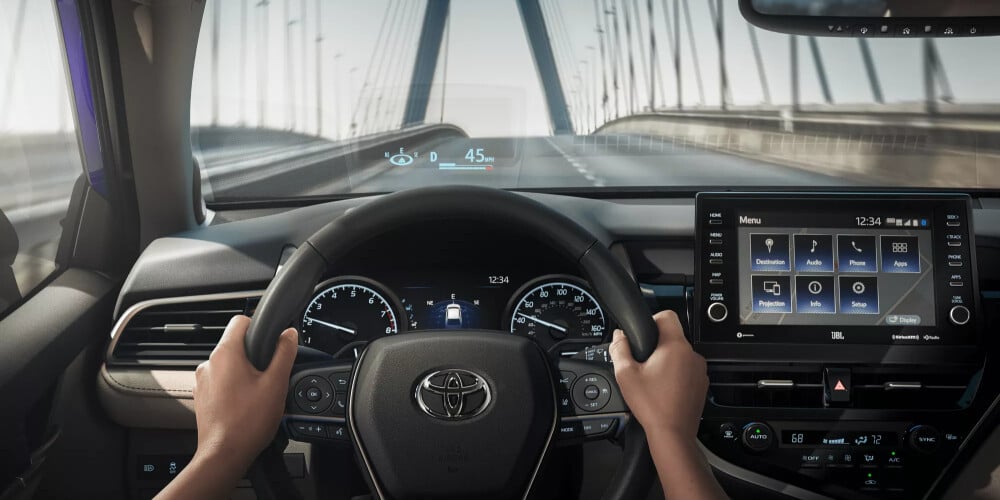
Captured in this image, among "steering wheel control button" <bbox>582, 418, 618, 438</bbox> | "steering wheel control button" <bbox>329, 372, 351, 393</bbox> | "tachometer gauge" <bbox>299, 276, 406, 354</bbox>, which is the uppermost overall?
"steering wheel control button" <bbox>329, 372, 351, 393</bbox>

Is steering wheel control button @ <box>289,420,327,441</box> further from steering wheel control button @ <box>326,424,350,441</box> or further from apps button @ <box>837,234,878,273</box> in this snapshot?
apps button @ <box>837,234,878,273</box>

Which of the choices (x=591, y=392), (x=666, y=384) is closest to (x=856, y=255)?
(x=591, y=392)

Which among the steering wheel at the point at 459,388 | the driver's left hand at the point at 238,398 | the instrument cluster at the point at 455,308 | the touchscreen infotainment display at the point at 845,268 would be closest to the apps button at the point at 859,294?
the touchscreen infotainment display at the point at 845,268

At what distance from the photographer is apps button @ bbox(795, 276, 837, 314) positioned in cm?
240

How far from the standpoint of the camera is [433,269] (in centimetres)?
267

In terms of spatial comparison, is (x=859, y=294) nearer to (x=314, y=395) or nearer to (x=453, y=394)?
(x=453, y=394)

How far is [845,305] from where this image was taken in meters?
2.41

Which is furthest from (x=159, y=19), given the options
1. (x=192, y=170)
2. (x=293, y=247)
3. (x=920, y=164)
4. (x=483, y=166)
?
(x=920, y=164)

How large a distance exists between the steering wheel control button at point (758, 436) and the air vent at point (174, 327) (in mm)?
1500

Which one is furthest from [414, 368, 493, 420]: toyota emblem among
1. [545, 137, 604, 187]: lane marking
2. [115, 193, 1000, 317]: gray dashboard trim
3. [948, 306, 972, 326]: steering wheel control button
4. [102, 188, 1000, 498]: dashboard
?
[545, 137, 604, 187]: lane marking

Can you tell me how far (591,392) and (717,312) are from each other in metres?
0.75

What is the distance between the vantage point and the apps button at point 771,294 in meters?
2.41

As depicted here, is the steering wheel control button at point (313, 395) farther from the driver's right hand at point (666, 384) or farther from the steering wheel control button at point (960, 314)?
the steering wheel control button at point (960, 314)

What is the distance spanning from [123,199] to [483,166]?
1.26m
